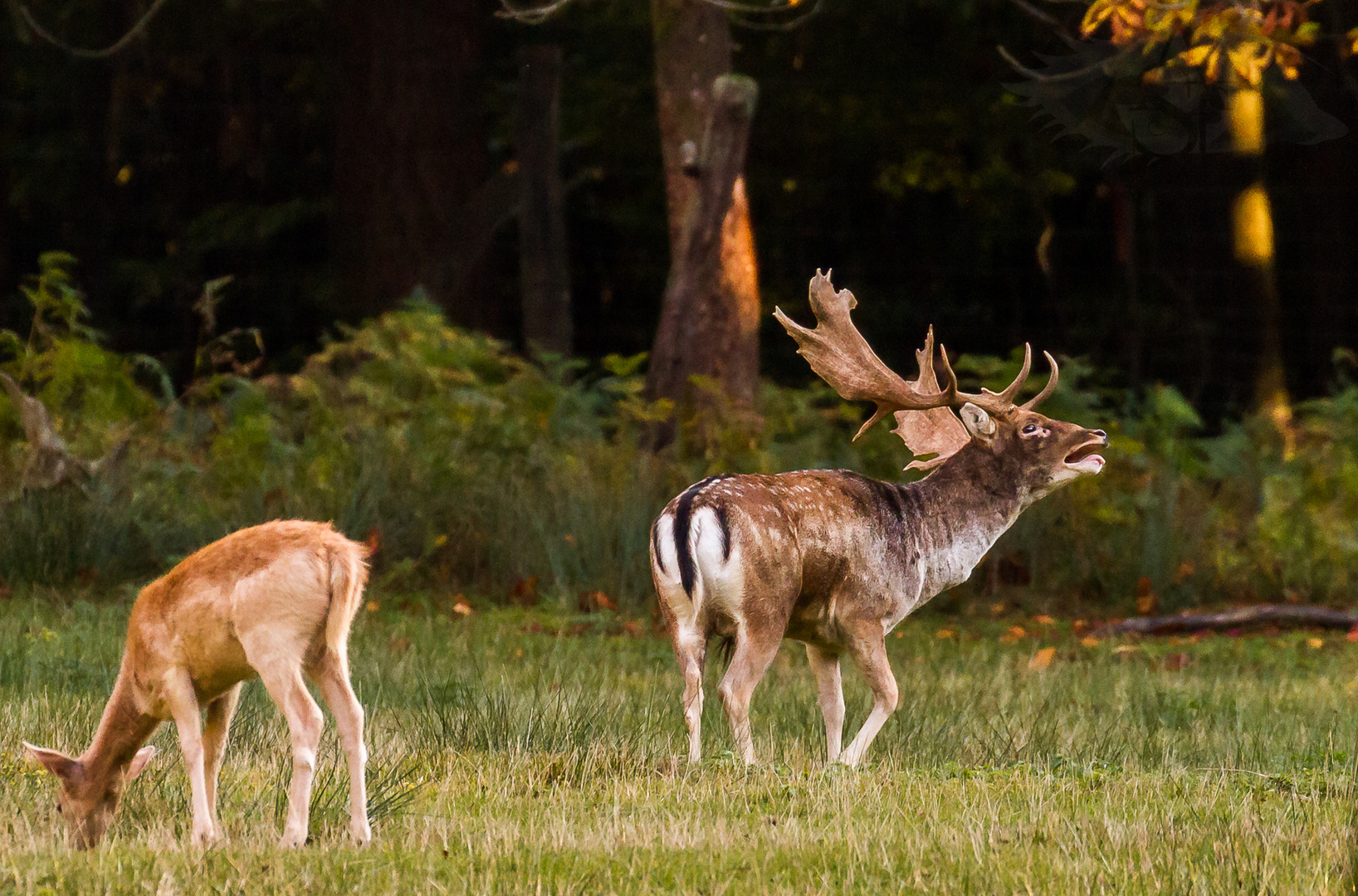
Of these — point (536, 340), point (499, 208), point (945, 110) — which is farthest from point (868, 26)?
point (536, 340)

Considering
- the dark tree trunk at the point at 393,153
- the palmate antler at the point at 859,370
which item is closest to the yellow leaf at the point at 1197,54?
the palmate antler at the point at 859,370

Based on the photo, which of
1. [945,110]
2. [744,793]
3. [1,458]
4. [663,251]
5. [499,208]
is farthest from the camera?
[663,251]

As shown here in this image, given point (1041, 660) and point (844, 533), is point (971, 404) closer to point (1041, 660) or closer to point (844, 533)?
point (844, 533)

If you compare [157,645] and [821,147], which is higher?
[821,147]

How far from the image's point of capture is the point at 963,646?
11227 mm

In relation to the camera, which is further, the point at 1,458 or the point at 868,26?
the point at 868,26

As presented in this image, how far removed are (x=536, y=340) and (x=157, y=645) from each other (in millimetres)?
11140

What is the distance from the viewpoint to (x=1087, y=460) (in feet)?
25.7

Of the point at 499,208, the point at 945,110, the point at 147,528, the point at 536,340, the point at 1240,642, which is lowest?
the point at 1240,642

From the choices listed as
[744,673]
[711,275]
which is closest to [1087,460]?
[744,673]

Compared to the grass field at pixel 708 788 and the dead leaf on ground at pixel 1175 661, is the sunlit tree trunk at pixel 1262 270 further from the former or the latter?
the grass field at pixel 708 788

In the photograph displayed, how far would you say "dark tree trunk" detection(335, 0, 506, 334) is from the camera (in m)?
19.3

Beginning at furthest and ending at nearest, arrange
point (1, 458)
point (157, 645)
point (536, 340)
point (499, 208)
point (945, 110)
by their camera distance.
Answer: point (945, 110) → point (499, 208) → point (536, 340) → point (1, 458) → point (157, 645)

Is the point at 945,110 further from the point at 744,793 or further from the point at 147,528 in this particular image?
the point at 744,793
